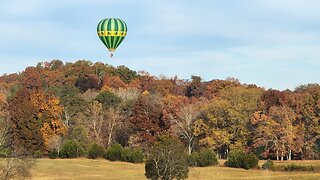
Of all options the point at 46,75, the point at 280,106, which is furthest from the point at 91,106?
the point at 46,75

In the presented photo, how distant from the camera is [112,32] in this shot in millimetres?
57031

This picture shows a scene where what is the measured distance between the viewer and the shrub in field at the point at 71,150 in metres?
71.8

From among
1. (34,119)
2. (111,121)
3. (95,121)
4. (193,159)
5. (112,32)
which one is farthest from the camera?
(111,121)

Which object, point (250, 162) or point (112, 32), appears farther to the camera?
point (250, 162)

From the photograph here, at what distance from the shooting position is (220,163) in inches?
2687

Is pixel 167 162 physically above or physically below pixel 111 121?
below

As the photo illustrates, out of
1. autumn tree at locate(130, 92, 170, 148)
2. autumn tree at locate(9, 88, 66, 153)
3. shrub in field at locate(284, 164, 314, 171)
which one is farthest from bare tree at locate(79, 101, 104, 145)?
shrub in field at locate(284, 164, 314, 171)

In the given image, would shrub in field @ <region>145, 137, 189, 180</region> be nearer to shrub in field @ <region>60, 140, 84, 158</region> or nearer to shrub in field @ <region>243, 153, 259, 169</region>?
shrub in field @ <region>243, 153, 259, 169</region>

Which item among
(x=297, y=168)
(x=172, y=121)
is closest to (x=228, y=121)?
(x=172, y=121)

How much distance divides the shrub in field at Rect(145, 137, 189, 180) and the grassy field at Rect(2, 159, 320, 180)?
26.9 feet

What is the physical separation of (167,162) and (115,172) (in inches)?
659

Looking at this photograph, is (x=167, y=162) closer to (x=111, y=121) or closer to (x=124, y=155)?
(x=124, y=155)

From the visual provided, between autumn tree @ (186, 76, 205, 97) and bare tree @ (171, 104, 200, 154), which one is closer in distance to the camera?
bare tree @ (171, 104, 200, 154)

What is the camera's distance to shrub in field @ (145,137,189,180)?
140 feet
